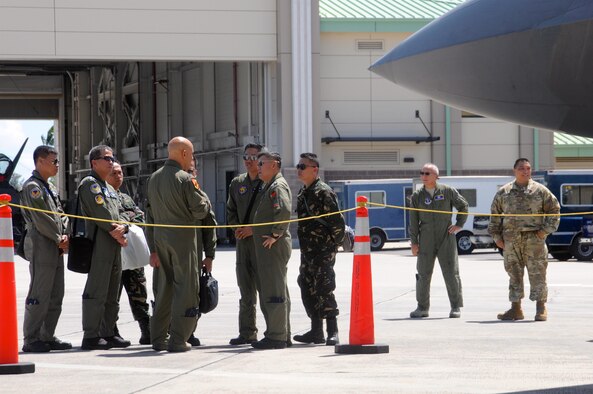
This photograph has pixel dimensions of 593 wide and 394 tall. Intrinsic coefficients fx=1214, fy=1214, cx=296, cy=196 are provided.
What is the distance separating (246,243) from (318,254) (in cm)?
68

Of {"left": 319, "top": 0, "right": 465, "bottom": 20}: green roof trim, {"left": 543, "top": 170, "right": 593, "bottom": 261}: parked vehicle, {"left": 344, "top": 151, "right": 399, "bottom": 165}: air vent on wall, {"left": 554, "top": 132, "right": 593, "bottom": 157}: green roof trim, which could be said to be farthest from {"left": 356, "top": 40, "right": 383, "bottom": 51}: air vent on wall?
{"left": 543, "top": 170, "right": 593, "bottom": 261}: parked vehicle

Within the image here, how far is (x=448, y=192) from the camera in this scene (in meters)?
14.1

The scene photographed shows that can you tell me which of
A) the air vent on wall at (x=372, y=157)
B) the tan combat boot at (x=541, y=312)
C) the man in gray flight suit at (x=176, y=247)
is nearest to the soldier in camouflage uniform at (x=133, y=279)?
the man in gray flight suit at (x=176, y=247)

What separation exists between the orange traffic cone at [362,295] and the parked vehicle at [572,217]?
62.2 feet

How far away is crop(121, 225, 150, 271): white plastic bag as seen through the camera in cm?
1098

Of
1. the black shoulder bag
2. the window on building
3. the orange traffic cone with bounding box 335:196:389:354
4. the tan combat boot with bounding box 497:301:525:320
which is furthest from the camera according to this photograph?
the window on building

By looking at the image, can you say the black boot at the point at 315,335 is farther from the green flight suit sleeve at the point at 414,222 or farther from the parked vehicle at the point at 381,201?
the parked vehicle at the point at 381,201

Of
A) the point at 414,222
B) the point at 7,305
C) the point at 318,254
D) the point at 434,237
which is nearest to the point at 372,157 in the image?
the point at 414,222

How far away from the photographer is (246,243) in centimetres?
1115

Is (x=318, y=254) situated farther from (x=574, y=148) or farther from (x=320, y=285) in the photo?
(x=574, y=148)

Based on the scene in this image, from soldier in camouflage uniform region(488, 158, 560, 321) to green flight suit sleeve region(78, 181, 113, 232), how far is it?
4779mm

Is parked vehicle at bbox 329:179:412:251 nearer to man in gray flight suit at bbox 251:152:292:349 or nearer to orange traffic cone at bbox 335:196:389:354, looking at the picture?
man in gray flight suit at bbox 251:152:292:349

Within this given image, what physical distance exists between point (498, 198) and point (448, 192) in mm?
742

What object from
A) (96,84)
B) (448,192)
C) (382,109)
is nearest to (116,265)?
(448,192)
